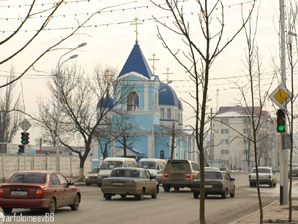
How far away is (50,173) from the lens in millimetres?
16391

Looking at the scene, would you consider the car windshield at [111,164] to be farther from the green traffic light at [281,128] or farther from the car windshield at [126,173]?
the green traffic light at [281,128]

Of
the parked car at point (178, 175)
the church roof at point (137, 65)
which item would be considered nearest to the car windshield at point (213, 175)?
the parked car at point (178, 175)

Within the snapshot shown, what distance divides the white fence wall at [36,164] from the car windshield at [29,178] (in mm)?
22953

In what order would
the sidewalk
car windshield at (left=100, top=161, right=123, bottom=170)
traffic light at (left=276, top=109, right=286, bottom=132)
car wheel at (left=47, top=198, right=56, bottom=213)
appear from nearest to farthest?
the sidewalk, car wheel at (left=47, top=198, right=56, bottom=213), traffic light at (left=276, top=109, right=286, bottom=132), car windshield at (left=100, top=161, right=123, bottom=170)

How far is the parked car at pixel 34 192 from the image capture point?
1512 cm

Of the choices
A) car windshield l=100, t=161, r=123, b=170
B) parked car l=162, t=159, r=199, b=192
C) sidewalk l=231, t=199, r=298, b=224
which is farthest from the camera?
car windshield l=100, t=161, r=123, b=170

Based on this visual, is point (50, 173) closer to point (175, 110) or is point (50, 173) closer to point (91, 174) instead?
point (91, 174)

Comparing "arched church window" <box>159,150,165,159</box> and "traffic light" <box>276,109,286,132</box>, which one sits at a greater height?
"traffic light" <box>276,109,286,132</box>

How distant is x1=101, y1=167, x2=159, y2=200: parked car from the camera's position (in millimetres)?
22500

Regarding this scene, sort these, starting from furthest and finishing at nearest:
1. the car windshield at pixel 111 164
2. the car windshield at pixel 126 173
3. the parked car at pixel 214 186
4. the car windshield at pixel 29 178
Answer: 1. the car windshield at pixel 111 164
2. the parked car at pixel 214 186
3. the car windshield at pixel 126 173
4. the car windshield at pixel 29 178

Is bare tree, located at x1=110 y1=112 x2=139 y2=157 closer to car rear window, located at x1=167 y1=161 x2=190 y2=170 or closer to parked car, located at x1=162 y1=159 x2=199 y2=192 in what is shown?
car rear window, located at x1=167 y1=161 x2=190 y2=170

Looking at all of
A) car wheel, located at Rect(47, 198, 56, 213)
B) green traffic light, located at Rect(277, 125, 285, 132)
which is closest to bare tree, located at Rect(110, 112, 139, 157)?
car wheel, located at Rect(47, 198, 56, 213)

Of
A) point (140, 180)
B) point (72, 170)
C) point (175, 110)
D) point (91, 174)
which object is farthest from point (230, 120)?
point (140, 180)

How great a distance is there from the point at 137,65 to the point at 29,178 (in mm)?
53710
